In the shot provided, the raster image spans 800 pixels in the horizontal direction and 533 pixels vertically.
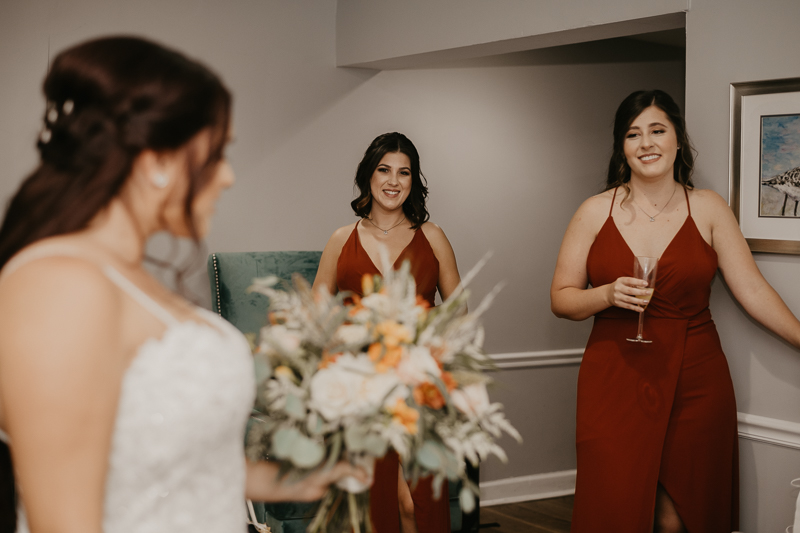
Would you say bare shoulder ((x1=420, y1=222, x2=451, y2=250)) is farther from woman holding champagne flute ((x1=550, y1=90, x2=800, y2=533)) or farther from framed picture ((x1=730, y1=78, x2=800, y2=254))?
framed picture ((x1=730, y1=78, x2=800, y2=254))

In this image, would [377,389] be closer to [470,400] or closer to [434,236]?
[470,400]

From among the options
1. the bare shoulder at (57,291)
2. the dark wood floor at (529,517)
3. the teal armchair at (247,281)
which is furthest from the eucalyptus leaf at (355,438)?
the dark wood floor at (529,517)

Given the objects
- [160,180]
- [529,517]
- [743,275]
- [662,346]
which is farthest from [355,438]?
[529,517]

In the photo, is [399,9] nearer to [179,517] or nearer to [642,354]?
[642,354]

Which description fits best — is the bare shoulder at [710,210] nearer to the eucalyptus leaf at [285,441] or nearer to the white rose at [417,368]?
the white rose at [417,368]

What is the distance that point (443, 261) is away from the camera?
3.34 meters

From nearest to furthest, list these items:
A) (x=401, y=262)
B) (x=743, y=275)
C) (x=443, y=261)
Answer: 1. (x=743, y=275)
2. (x=401, y=262)
3. (x=443, y=261)

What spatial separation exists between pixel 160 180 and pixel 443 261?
2.33 meters

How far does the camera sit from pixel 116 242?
43.6 inches

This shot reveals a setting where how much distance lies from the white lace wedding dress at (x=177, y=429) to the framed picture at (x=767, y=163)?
197cm

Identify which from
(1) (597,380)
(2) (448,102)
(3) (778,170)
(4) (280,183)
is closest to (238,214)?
(4) (280,183)

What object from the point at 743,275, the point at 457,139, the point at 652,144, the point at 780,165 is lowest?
the point at 743,275

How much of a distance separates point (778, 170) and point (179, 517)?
2.17m

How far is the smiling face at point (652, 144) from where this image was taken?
255cm
